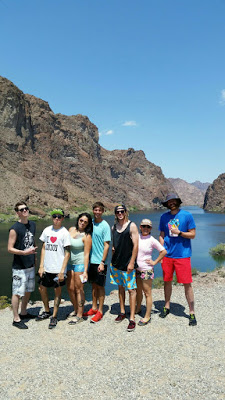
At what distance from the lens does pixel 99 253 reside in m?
6.21

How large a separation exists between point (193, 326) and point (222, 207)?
187m

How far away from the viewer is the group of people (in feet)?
19.7

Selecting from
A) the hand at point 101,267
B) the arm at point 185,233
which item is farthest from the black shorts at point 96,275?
the arm at point 185,233

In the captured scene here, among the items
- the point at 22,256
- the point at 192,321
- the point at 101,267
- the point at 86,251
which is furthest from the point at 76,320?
the point at 192,321

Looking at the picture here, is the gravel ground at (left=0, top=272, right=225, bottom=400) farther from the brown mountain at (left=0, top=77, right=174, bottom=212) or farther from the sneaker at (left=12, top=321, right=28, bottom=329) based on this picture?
the brown mountain at (left=0, top=77, right=174, bottom=212)

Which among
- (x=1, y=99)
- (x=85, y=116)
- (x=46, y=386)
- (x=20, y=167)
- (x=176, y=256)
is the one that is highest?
(x=85, y=116)

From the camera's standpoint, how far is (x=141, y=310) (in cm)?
727

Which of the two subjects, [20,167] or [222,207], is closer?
[20,167]

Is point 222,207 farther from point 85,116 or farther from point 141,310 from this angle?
point 141,310

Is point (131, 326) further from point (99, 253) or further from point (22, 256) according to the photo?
point (22, 256)

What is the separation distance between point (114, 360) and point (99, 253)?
2.11 meters

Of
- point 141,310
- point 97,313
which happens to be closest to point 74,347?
point 97,313

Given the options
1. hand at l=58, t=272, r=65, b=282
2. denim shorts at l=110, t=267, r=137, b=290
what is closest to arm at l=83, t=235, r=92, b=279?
hand at l=58, t=272, r=65, b=282

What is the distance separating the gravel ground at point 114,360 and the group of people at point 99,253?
1.05 ft
